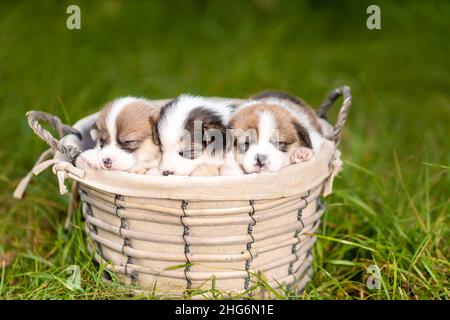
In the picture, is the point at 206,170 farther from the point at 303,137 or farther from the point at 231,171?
the point at 303,137

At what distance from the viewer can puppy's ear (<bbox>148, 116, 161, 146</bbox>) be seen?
3027 millimetres

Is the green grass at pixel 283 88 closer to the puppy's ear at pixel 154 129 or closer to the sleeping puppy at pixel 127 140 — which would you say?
the sleeping puppy at pixel 127 140

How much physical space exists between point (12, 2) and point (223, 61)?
236 cm

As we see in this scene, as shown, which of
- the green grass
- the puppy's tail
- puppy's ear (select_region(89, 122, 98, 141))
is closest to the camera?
puppy's ear (select_region(89, 122, 98, 141))

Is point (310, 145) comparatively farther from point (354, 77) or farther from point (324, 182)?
point (354, 77)

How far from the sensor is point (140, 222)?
2.84m

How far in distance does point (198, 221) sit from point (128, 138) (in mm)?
591

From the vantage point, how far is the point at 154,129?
10.0ft

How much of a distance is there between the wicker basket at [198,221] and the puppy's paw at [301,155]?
5 centimetres

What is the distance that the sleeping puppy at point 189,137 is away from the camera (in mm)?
Result: 2930

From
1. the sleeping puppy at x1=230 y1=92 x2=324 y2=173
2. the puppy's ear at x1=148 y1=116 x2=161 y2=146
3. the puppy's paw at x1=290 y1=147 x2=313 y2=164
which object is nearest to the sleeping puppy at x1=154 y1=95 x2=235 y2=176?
the puppy's ear at x1=148 y1=116 x2=161 y2=146

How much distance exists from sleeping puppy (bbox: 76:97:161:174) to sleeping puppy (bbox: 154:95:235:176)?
0.23 ft

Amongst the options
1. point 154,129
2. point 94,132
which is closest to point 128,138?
point 154,129

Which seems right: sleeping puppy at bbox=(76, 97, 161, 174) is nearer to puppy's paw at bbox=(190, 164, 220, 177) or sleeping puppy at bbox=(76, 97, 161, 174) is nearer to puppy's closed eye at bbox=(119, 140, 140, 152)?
puppy's closed eye at bbox=(119, 140, 140, 152)
